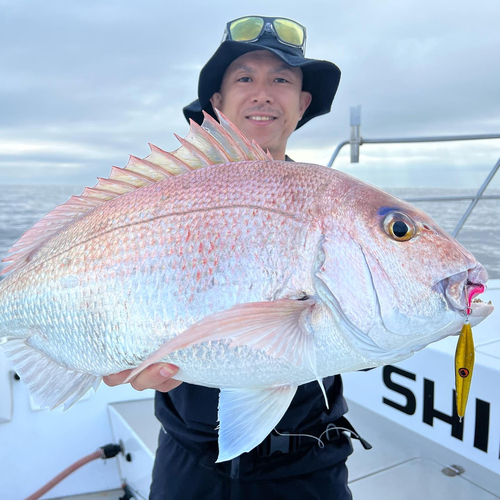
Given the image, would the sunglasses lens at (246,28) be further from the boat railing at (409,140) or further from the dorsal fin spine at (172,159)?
the boat railing at (409,140)

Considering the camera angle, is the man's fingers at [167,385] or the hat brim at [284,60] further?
the hat brim at [284,60]

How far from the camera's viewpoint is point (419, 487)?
222 centimetres

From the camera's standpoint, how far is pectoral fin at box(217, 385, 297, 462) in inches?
38.4

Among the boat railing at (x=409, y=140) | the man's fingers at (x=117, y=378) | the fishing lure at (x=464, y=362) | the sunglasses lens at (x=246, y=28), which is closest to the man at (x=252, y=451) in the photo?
the man's fingers at (x=117, y=378)

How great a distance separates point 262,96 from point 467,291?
121 centimetres

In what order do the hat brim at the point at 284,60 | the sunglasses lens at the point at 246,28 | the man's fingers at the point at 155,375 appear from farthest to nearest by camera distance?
the sunglasses lens at the point at 246,28 < the hat brim at the point at 284,60 < the man's fingers at the point at 155,375

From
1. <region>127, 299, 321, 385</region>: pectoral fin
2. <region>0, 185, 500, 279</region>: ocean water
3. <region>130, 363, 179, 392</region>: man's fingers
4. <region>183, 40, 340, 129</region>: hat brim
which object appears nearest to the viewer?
<region>127, 299, 321, 385</region>: pectoral fin

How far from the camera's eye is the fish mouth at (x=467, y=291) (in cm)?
86

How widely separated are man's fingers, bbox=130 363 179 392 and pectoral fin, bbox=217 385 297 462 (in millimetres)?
144

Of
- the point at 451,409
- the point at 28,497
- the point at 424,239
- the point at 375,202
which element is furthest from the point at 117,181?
the point at 28,497

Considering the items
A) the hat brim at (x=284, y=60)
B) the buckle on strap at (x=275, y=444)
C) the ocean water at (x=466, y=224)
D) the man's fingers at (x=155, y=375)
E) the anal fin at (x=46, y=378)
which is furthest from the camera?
the ocean water at (x=466, y=224)

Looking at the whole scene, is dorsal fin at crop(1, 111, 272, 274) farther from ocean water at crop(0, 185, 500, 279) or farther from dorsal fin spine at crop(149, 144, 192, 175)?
ocean water at crop(0, 185, 500, 279)

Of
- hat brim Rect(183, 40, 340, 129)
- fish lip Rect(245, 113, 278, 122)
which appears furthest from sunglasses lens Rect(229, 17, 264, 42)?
fish lip Rect(245, 113, 278, 122)

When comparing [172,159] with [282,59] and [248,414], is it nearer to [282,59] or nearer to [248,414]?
[248,414]
